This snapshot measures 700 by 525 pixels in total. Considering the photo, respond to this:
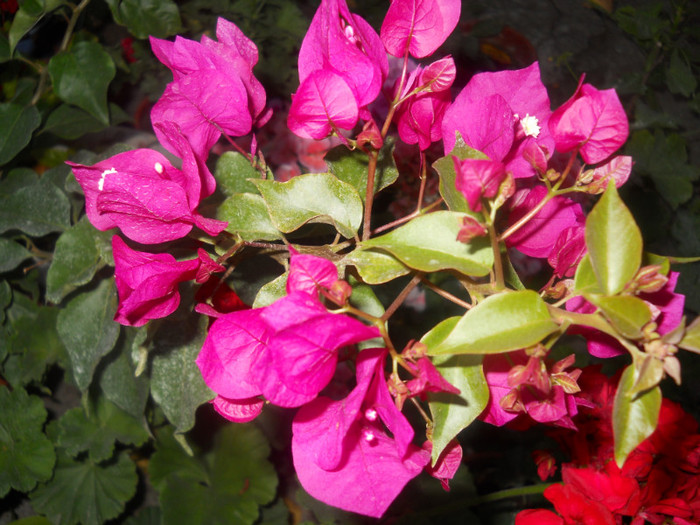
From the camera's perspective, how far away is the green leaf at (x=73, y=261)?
0.57 m

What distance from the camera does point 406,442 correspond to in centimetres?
30

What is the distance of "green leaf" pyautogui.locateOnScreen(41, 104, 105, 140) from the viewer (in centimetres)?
81

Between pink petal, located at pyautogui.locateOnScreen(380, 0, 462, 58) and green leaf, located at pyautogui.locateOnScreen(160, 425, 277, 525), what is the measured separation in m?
0.87

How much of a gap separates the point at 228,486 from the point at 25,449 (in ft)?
1.26

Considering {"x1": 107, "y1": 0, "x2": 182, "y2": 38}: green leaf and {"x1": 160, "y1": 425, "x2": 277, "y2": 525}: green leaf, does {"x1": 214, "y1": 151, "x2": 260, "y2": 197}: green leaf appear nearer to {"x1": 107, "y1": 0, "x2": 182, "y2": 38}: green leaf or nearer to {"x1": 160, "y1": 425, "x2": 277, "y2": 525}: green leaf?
{"x1": 107, "y1": 0, "x2": 182, "y2": 38}: green leaf

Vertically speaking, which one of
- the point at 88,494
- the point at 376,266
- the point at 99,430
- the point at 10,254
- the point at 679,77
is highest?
the point at 376,266

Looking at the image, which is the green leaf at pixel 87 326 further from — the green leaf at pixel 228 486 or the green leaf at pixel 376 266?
the green leaf at pixel 228 486

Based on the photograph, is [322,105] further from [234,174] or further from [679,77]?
[679,77]

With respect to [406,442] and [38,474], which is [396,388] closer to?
[406,442]

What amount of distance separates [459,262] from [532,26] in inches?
50.9

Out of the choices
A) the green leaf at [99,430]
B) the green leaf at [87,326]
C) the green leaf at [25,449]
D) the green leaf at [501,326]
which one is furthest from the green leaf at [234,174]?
the green leaf at [25,449]

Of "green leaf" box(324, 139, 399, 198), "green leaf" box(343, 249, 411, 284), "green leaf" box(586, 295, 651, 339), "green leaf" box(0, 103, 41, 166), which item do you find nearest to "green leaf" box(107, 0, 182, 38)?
"green leaf" box(0, 103, 41, 166)

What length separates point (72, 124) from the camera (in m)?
0.82

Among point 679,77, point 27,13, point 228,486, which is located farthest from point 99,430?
point 679,77
